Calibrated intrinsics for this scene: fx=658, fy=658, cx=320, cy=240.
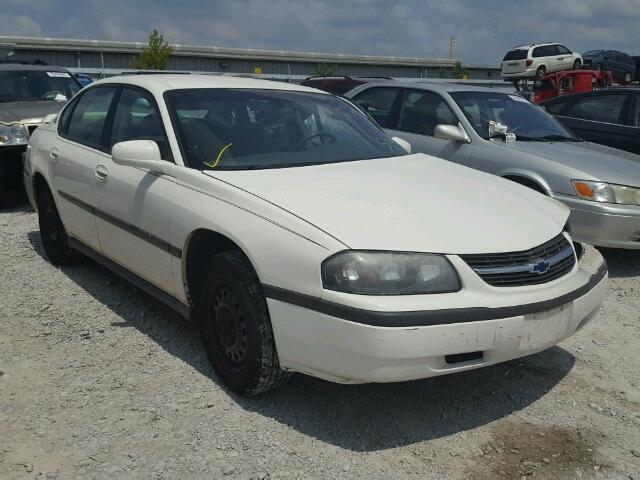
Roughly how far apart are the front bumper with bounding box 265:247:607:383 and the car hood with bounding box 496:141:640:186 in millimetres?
2910

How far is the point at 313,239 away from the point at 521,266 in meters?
0.93

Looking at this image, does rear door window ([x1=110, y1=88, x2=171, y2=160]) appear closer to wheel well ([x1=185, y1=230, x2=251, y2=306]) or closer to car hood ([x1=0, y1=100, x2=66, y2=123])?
wheel well ([x1=185, y1=230, x2=251, y2=306])

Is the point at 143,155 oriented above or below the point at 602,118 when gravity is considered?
above

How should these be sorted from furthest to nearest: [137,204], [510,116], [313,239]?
[510,116] → [137,204] → [313,239]

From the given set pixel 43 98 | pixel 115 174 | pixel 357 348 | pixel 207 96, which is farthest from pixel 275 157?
pixel 43 98

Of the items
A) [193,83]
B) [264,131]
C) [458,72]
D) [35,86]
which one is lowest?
[458,72]

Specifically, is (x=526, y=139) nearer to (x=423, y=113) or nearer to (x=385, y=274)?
(x=423, y=113)

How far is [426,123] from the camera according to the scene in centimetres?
681

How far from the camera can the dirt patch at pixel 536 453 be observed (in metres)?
2.70

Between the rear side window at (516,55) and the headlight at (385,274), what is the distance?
25.8 metres

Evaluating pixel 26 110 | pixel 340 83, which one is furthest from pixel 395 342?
pixel 340 83

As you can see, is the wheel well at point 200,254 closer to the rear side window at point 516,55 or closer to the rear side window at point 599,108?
the rear side window at point 599,108

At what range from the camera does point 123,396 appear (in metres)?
3.27

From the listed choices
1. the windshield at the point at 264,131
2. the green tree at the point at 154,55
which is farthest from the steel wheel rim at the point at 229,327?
the green tree at the point at 154,55
